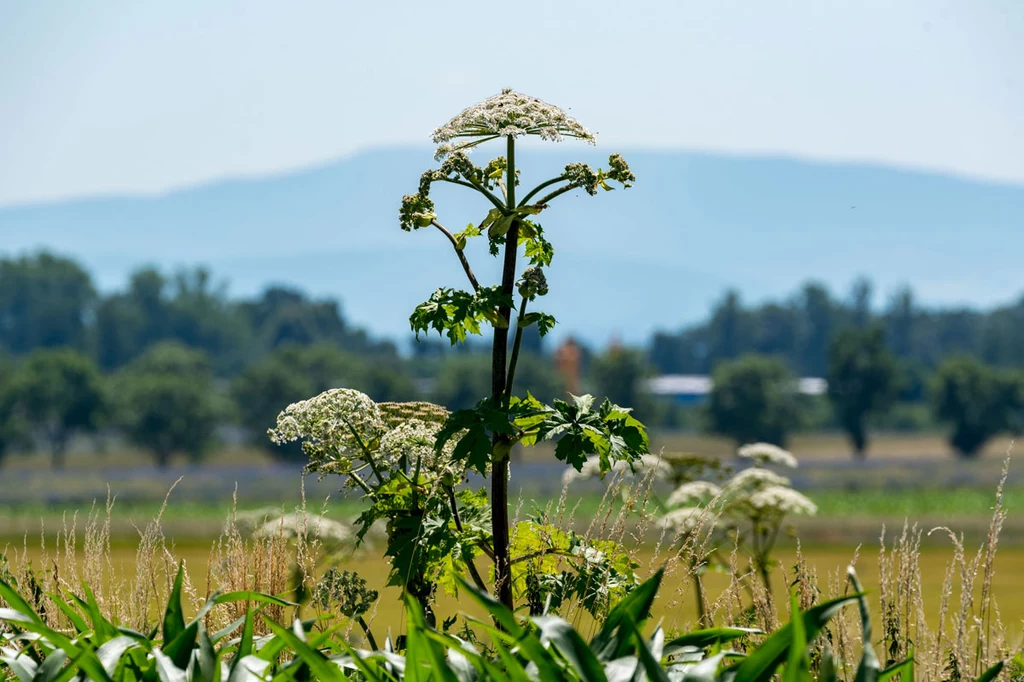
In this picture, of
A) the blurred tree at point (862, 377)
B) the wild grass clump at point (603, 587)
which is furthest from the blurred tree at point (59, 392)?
the wild grass clump at point (603, 587)

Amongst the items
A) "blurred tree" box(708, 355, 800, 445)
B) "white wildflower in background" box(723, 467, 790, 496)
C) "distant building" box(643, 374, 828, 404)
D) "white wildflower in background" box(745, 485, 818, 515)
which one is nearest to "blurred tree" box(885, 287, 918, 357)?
"distant building" box(643, 374, 828, 404)

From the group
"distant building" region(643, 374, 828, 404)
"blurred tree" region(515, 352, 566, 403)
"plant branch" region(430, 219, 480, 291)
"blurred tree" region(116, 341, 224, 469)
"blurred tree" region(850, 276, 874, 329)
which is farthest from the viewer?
"blurred tree" region(850, 276, 874, 329)

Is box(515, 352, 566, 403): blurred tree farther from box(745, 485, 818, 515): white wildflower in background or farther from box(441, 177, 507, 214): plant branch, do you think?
box(441, 177, 507, 214): plant branch

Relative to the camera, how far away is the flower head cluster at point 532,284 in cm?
416

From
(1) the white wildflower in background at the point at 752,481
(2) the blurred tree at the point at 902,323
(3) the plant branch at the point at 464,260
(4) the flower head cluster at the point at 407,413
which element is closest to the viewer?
(3) the plant branch at the point at 464,260

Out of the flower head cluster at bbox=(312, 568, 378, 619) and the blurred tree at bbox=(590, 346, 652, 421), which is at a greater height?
the flower head cluster at bbox=(312, 568, 378, 619)

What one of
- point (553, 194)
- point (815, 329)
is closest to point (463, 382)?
point (553, 194)

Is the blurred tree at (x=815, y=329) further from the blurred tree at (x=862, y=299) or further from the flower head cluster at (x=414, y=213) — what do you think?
the flower head cluster at (x=414, y=213)

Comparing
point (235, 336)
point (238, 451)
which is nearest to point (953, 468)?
point (238, 451)

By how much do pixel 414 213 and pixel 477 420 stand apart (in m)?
0.86

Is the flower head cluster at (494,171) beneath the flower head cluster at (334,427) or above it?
above

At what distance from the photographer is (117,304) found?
154m

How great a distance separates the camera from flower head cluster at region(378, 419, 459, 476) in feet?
15.0

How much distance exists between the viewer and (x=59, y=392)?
80.2m
